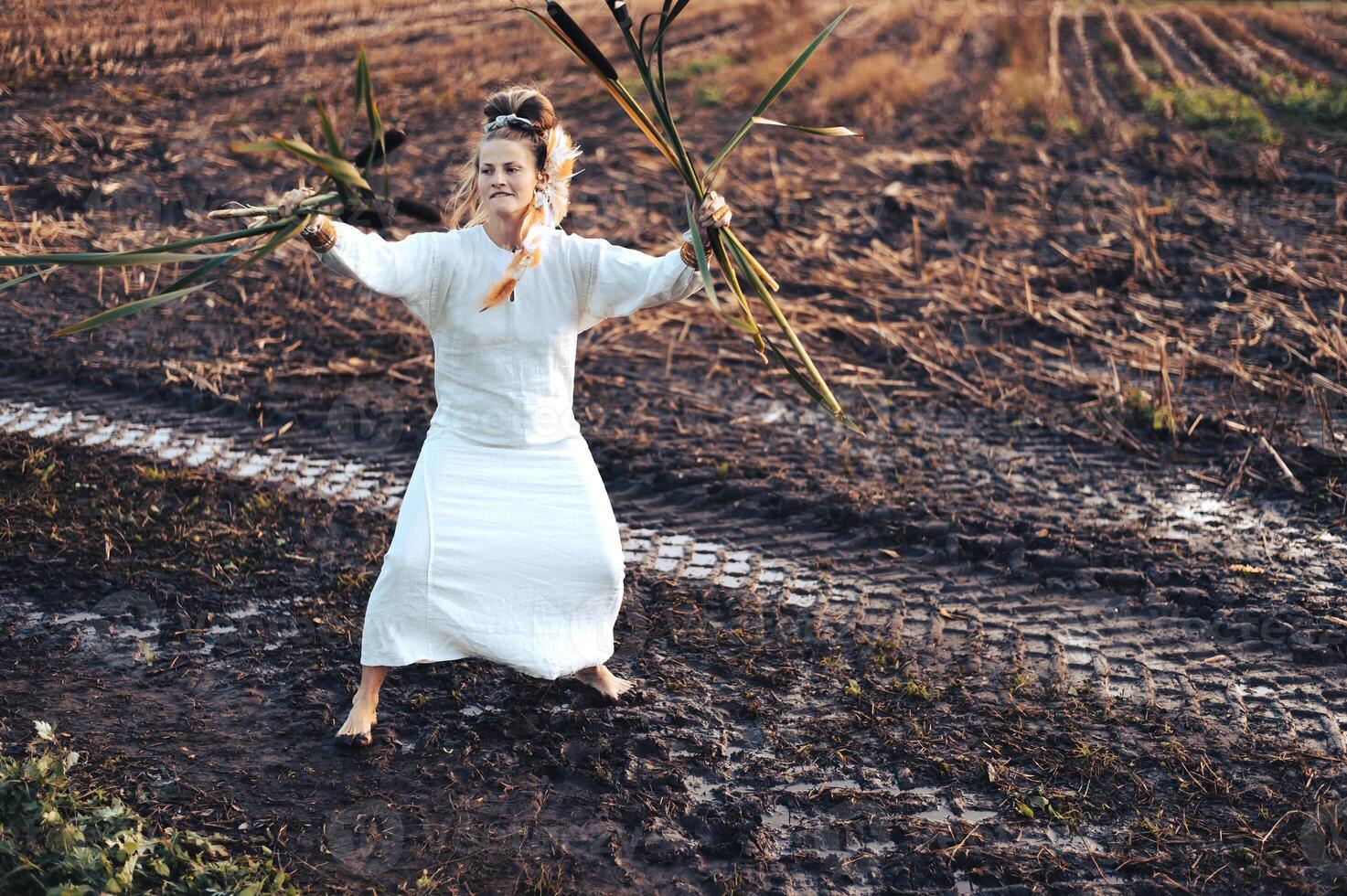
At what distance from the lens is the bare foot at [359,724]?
9.98ft

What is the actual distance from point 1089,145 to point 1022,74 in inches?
122

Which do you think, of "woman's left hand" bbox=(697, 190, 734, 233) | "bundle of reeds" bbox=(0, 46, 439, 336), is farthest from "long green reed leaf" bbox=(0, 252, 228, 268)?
"woman's left hand" bbox=(697, 190, 734, 233)

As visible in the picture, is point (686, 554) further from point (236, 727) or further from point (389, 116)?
point (389, 116)

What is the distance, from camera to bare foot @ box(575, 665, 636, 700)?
330cm

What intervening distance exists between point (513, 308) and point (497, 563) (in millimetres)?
669

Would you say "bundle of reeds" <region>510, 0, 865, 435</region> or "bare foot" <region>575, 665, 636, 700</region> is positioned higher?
"bundle of reeds" <region>510, 0, 865, 435</region>

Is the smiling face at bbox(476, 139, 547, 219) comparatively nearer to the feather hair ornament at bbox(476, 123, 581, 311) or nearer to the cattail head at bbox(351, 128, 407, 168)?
the feather hair ornament at bbox(476, 123, 581, 311)

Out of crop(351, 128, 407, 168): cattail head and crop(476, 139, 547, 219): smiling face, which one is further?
crop(476, 139, 547, 219): smiling face

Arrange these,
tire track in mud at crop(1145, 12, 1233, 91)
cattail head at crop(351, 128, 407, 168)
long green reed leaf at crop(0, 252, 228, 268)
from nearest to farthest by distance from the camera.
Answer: long green reed leaf at crop(0, 252, 228, 268) < cattail head at crop(351, 128, 407, 168) < tire track in mud at crop(1145, 12, 1233, 91)

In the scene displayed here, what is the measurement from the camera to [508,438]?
306 cm

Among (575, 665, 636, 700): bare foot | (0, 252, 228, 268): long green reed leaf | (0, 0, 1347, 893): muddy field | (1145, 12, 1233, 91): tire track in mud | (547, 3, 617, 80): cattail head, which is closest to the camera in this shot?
(0, 252, 228, 268): long green reed leaf

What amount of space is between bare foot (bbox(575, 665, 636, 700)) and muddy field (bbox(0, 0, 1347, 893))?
0.13ft

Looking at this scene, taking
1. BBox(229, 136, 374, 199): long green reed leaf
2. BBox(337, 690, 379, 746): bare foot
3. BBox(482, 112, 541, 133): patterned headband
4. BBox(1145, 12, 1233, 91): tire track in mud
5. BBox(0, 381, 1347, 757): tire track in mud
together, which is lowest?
BBox(337, 690, 379, 746): bare foot

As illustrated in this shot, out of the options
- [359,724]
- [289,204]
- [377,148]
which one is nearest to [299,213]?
[289,204]
